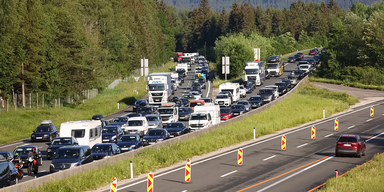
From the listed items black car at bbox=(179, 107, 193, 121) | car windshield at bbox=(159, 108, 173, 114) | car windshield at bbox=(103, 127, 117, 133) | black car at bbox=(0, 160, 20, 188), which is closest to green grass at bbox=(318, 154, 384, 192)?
black car at bbox=(0, 160, 20, 188)

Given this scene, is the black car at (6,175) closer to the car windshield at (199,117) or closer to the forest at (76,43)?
the car windshield at (199,117)

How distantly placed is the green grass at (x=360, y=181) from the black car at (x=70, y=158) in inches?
490

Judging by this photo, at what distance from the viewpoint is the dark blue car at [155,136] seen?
38531 millimetres

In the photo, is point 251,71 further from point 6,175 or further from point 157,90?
point 6,175

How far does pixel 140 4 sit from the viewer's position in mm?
149625

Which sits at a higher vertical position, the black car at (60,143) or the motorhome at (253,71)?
the motorhome at (253,71)

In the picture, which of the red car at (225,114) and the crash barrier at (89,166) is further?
the red car at (225,114)

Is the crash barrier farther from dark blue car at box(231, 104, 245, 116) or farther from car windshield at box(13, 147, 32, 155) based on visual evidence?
dark blue car at box(231, 104, 245, 116)

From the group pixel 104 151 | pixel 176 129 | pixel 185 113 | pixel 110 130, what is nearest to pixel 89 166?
pixel 104 151

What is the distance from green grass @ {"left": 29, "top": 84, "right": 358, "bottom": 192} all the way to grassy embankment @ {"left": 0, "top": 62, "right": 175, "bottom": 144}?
18.4 m

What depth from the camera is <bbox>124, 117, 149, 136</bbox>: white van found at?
43562 mm

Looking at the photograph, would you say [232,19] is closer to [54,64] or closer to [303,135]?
[54,64]

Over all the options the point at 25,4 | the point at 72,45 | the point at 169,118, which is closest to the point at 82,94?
the point at 72,45

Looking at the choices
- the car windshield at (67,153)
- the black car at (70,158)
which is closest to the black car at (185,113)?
the black car at (70,158)
